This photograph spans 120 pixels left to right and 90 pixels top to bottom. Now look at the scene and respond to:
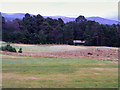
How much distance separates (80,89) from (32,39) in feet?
116

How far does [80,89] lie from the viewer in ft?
22.0

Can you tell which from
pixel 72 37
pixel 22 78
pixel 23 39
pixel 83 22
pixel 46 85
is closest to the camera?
pixel 46 85

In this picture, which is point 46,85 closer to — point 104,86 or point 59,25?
point 104,86

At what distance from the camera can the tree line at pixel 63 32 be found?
135 feet

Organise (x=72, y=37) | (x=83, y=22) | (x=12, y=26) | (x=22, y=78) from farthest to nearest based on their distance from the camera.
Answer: (x=83, y=22)
(x=72, y=37)
(x=12, y=26)
(x=22, y=78)

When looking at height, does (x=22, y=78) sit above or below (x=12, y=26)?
below

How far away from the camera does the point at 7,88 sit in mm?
6566

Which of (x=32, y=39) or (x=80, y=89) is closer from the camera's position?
(x=80, y=89)

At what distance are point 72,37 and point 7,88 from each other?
37.4 m

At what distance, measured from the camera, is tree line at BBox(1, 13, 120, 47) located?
41031mm

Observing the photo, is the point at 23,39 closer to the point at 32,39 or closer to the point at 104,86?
the point at 32,39

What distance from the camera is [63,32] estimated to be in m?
43.3

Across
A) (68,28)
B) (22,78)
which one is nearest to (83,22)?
(68,28)

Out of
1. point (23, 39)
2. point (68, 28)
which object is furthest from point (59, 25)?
point (23, 39)
